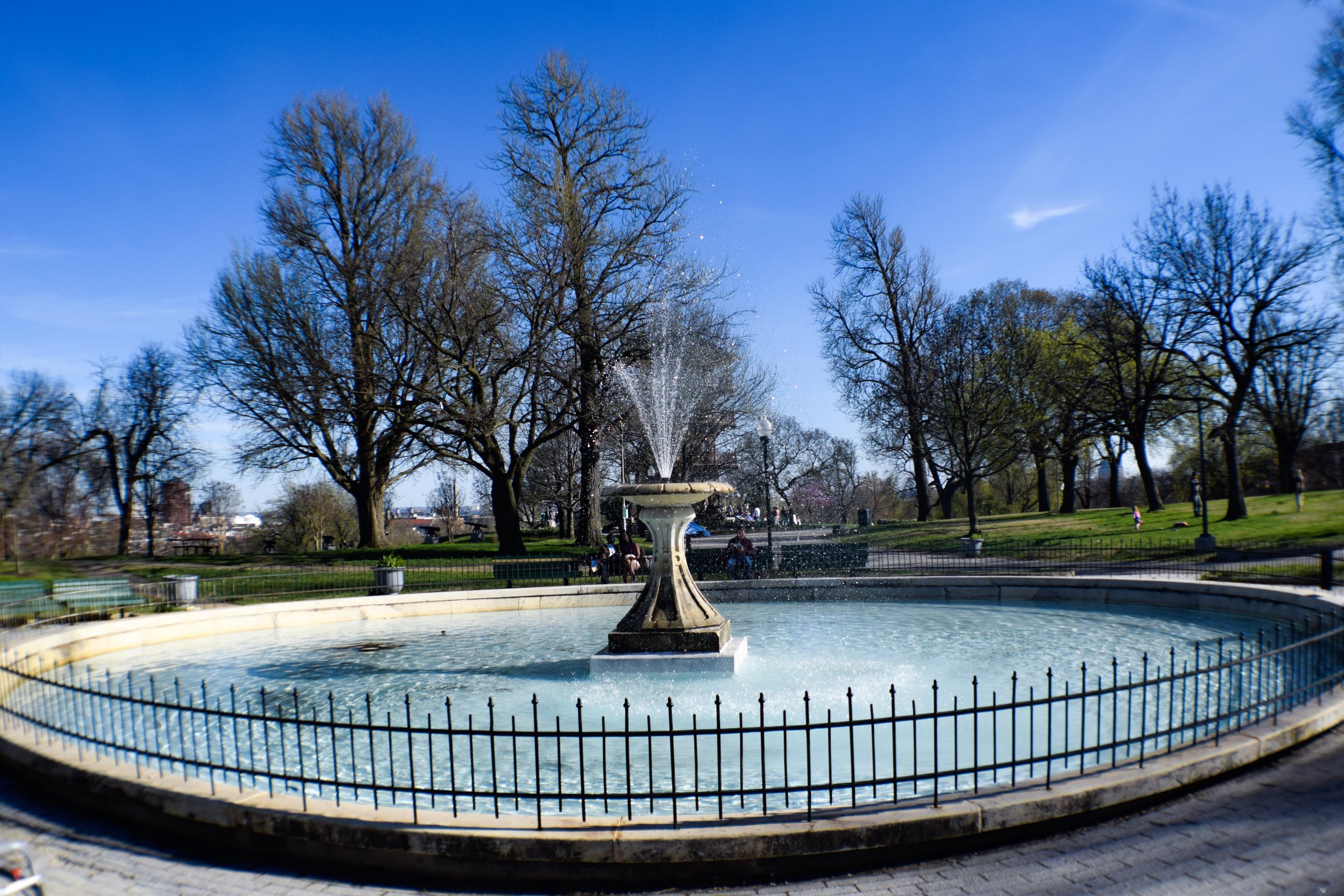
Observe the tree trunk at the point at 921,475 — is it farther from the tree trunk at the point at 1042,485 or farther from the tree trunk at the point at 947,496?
the tree trunk at the point at 1042,485

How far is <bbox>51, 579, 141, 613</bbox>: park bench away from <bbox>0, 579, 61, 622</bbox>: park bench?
0.78ft

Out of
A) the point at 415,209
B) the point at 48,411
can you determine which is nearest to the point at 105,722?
the point at 415,209

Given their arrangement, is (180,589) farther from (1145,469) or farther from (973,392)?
(1145,469)

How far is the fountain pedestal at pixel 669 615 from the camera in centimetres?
1114

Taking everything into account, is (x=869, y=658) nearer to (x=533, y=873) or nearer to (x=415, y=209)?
(x=533, y=873)

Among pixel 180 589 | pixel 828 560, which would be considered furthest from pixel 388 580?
pixel 828 560

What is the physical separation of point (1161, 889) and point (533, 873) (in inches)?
148

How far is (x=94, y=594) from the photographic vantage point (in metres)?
18.2

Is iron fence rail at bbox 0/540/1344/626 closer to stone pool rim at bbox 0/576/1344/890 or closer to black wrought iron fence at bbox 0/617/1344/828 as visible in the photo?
black wrought iron fence at bbox 0/617/1344/828

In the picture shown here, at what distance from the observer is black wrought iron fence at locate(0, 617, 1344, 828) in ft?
18.4

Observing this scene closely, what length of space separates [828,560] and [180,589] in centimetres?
1596

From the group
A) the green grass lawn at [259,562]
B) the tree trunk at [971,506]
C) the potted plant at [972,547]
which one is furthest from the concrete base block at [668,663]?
the tree trunk at [971,506]

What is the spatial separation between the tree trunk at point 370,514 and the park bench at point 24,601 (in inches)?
614

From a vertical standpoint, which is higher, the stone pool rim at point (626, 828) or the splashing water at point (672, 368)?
the splashing water at point (672, 368)
